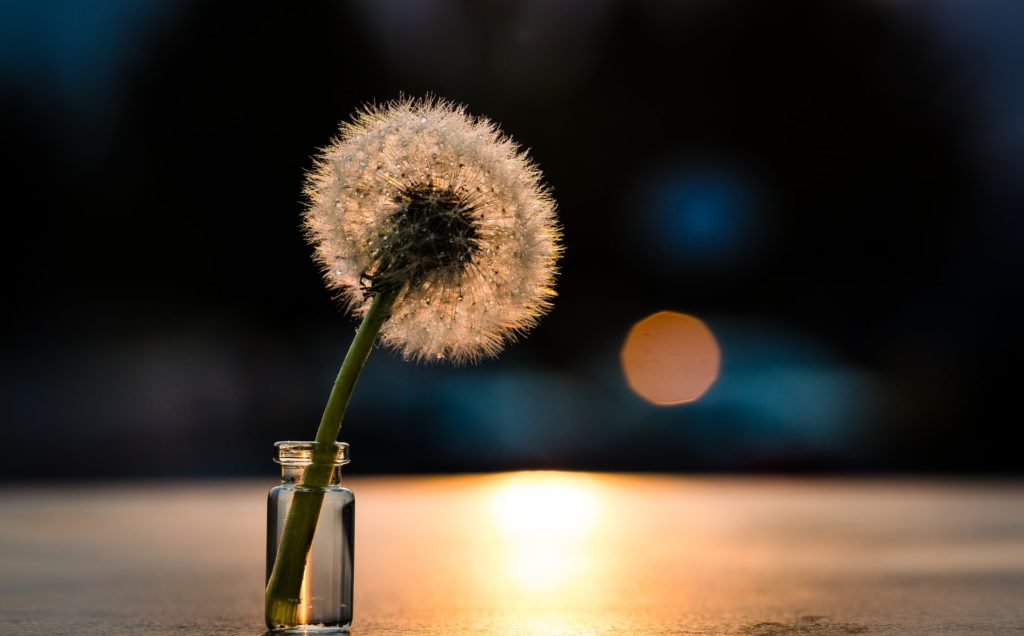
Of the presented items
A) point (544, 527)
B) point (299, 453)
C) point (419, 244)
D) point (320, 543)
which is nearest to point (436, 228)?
point (419, 244)

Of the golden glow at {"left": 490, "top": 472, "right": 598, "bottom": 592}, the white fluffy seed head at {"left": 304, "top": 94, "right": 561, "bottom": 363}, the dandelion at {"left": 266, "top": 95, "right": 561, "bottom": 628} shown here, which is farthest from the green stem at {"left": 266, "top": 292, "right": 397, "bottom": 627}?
the golden glow at {"left": 490, "top": 472, "right": 598, "bottom": 592}

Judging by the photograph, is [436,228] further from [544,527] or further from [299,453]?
[544,527]

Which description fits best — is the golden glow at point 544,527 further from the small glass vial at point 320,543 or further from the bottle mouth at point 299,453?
the bottle mouth at point 299,453

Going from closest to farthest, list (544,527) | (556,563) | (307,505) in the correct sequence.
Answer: (307,505) < (556,563) < (544,527)

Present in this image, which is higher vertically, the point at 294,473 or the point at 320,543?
the point at 294,473

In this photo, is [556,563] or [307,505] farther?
[556,563]

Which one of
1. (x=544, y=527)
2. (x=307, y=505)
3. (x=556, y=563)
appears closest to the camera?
(x=307, y=505)

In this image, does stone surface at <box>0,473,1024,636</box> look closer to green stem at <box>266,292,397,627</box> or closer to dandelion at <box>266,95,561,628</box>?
green stem at <box>266,292,397,627</box>
